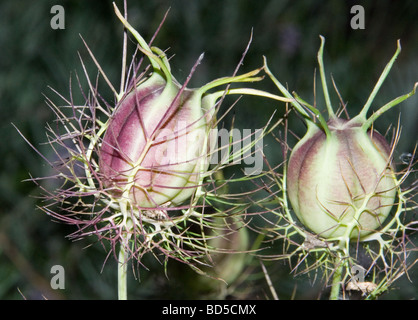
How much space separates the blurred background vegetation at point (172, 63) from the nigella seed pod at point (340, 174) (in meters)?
0.25

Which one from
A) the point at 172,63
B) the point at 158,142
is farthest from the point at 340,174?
the point at 172,63

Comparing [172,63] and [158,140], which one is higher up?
[172,63]

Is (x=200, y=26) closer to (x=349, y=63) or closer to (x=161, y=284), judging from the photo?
(x=349, y=63)

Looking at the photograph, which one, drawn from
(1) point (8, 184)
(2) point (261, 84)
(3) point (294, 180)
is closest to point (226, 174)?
(2) point (261, 84)

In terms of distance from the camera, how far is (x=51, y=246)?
0.81 meters

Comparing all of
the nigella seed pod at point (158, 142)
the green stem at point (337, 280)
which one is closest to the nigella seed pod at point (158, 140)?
the nigella seed pod at point (158, 142)

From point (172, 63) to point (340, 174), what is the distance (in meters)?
0.64

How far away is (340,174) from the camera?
0.32m

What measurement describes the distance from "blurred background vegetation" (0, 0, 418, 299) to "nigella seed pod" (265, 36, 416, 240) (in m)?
0.25

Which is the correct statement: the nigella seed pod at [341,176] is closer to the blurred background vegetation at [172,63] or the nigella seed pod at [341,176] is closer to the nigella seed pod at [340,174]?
the nigella seed pod at [340,174]

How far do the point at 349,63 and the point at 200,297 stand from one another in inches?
20.9

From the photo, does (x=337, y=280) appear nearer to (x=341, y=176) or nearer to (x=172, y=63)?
(x=341, y=176)

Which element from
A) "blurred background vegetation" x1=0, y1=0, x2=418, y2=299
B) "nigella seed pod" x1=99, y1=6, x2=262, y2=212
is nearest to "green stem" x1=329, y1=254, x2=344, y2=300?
"nigella seed pod" x1=99, y1=6, x2=262, y2=212

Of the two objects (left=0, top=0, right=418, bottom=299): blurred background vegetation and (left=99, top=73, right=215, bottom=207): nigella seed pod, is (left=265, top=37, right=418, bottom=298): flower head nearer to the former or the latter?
(left=99, top=73, right=215, bottom=207): nigella seed pod
